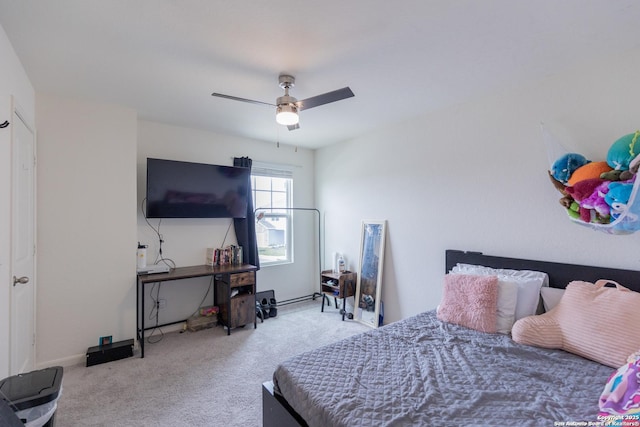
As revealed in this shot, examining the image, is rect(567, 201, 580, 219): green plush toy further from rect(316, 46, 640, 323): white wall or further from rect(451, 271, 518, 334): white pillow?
rect(451, 271, 518, 334): white pillow

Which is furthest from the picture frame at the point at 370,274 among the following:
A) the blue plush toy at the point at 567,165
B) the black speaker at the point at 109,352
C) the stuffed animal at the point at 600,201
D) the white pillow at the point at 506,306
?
the black speaker at the point at 109,352

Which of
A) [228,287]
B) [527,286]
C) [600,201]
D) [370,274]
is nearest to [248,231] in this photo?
[228,287]

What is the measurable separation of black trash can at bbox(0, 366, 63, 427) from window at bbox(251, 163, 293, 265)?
2.87m

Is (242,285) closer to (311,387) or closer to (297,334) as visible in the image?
(297,334)

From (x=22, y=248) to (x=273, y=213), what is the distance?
277 centimetres

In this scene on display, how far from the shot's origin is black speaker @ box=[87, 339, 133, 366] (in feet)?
8.86

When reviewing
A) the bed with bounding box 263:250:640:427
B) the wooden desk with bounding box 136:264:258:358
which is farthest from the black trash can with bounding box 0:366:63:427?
the wooden desk with bounding box 136:264:258:358

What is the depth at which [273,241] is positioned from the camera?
15.0 feet

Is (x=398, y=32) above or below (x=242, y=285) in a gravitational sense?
above

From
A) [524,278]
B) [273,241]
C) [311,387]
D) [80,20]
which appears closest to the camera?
[311,387]

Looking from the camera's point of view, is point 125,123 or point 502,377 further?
point 125,123

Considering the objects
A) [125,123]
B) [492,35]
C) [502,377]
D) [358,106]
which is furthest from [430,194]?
[125,123]

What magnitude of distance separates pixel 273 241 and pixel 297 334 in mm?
1589

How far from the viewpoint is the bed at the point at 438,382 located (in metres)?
1.22
